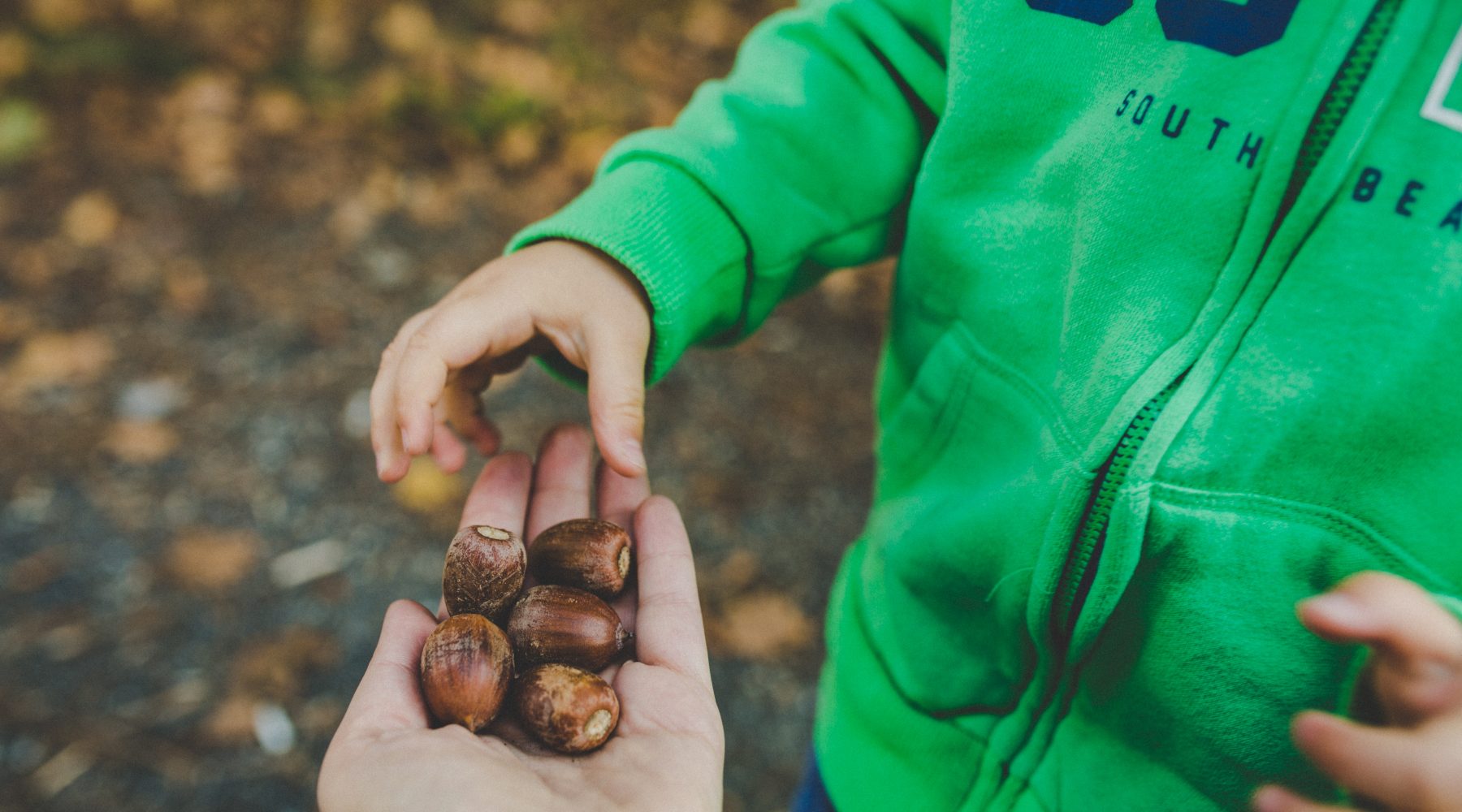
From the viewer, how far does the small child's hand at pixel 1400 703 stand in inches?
25.1

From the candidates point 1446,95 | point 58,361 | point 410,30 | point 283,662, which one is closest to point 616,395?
point 1446,95

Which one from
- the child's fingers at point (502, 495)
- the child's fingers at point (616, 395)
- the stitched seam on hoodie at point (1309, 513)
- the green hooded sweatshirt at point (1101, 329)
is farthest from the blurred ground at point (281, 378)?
the stitched seam on hoodie at point (1309, 513)

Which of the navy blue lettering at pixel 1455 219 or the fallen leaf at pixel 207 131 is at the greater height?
the navy blue lettering at pixel 1455 219

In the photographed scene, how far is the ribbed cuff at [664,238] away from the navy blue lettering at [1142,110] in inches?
21.7

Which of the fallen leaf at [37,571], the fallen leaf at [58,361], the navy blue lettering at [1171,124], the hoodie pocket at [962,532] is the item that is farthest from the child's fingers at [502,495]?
the fallen leaf at [58,361]

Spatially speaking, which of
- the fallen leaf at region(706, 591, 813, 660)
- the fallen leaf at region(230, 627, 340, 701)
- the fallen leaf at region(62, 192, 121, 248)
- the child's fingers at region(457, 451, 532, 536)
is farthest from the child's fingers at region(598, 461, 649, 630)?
the fallen leaf at region(62, 192, 121, 248)

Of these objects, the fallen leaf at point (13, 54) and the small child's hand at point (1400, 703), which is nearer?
the small child's hand at point (1400, 703)

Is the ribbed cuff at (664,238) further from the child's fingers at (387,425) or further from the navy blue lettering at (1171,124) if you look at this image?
the navy blue lettering at (1171,124)

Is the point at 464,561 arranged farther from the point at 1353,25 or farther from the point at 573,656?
the point at 1353,25

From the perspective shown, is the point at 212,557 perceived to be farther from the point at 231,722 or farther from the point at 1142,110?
the point at 1142,110

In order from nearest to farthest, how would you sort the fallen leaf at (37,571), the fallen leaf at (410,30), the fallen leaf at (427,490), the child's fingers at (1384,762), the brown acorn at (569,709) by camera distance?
the child's fingers at (1384,762) < the brown acorn at (569,709) < the fallen leaf at (37,571) < the fallen leaf at (427,490) < the fallen leaf at (410,30)

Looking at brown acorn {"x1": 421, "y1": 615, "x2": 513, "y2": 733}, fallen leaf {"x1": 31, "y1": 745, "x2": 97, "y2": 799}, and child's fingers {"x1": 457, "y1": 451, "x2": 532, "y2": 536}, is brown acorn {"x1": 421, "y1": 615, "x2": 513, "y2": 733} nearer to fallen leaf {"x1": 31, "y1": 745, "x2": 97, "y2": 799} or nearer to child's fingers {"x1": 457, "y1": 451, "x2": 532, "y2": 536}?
child's fingers {"x1": 457, "y1": 451, "x2": 532, "y2": 536}

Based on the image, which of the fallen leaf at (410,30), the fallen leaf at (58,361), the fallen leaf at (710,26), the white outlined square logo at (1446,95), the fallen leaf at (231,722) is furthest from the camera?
the fallen leaf at (710,26)

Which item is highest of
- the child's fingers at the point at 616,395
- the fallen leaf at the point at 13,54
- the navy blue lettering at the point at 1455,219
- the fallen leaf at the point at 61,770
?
the navy blue lettering at the point at 1455,219
